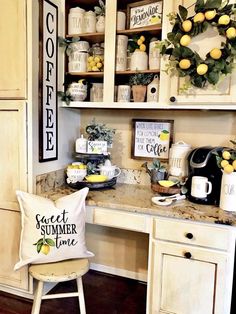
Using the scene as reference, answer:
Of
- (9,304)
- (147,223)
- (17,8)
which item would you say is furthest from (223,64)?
(9,304)

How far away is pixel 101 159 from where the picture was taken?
85.3 inches

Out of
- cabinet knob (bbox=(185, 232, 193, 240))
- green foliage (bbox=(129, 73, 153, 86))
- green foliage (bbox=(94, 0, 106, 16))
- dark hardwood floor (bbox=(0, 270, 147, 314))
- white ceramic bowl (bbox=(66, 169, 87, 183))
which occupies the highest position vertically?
green foliage (bbox=(94, 0, 106, 16))

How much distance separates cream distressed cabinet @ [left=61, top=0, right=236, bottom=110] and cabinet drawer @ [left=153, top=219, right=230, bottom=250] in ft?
2.30

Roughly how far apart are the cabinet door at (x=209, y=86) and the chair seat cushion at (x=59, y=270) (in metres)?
1.14

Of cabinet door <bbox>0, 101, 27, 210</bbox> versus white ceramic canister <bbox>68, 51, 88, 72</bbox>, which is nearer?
cabinet door <bbox>0, 101, 27, 210</bbox>

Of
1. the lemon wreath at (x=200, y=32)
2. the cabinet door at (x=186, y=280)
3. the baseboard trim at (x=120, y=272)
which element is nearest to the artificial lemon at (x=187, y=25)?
the lemon wreath at (x=200, y=32)

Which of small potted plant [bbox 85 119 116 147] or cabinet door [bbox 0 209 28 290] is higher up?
small potted plant [bbox 85 119 116 147]

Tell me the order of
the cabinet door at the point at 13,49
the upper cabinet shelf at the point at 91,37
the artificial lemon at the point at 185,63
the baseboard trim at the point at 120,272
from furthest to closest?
1. the baseboard trim at the point at 120,272
2. the upper cabinet shelf at the point at 91,37
3. the cabinet door at the point at 13,49
4. the artificial lemon at the point at 185,63

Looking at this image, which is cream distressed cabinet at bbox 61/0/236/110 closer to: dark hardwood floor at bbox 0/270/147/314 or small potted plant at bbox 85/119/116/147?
small potted plant at bbox 85/119/116/147

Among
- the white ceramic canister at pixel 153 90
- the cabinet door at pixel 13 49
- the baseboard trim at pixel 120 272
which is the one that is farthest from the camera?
the baseboard trim at pixel 120 272

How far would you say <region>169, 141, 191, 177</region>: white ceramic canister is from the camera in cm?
193

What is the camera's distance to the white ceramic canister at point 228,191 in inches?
62.0

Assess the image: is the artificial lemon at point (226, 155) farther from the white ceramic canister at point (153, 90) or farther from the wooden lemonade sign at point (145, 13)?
the wooden lemonade sign at point (145, 13)

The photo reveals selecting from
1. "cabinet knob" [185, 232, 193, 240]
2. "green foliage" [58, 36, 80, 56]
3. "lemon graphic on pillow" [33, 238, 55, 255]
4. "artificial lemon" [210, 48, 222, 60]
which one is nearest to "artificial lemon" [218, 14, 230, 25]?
"artificial lemon" [210, 48, 222, 60]
